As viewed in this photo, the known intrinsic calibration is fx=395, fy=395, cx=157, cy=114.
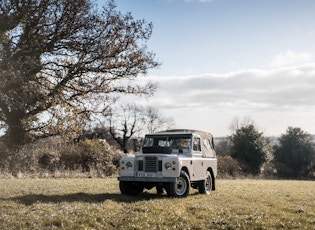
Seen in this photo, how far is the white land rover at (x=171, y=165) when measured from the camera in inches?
632

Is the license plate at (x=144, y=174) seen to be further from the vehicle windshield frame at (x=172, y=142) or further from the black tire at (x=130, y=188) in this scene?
the vehicle windshield frame at (x=172, y=142)

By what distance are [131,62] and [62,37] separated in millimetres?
4365

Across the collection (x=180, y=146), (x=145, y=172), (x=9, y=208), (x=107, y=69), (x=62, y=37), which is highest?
(x=62, y=37)

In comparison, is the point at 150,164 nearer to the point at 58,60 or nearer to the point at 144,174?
the point at 144,174

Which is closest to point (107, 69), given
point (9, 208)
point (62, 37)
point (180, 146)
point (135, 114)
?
point (62, 37)

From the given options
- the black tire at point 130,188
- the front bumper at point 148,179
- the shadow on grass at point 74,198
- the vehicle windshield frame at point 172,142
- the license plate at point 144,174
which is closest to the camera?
the shadow on grass at point 74,198

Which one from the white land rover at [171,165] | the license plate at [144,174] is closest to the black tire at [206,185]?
the white land rover at [171,165]

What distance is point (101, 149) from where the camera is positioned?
116ft

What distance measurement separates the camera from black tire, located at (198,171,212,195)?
733 inches

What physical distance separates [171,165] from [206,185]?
13.4ft

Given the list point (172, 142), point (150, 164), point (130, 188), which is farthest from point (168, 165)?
point (172, 142)

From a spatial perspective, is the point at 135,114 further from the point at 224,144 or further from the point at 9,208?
the point at 9,208

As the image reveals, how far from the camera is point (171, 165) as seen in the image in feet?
52.2

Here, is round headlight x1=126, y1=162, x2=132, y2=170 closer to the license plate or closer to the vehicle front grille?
the license plate
